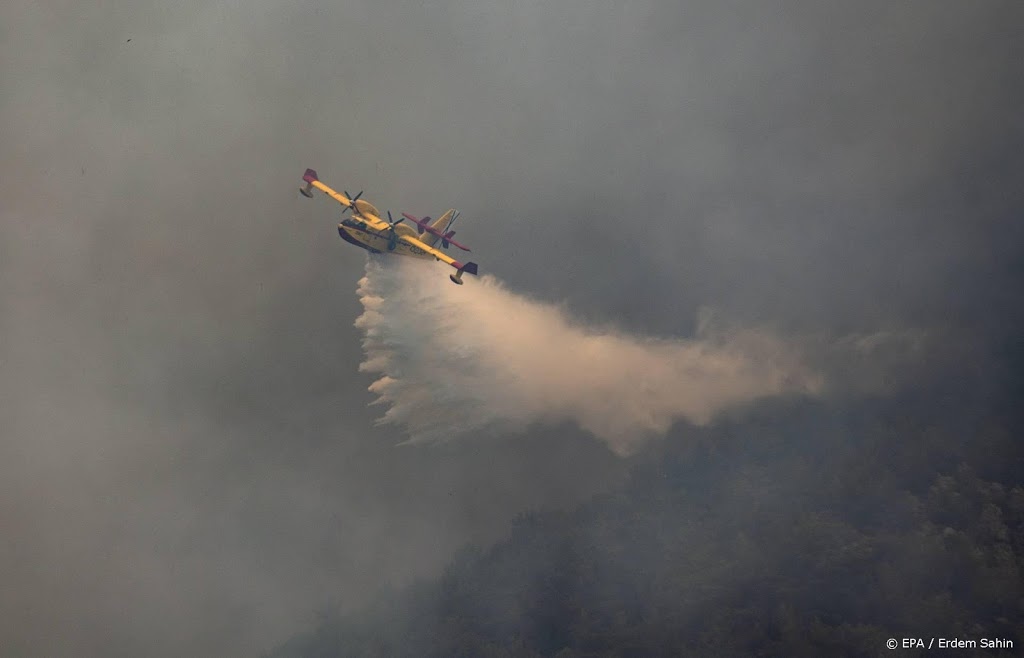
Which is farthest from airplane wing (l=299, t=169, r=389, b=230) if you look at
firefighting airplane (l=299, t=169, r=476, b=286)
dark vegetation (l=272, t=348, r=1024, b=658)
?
dark vegetation (l=272, t=348, r=1024, b=658)

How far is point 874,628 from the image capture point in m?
71.5

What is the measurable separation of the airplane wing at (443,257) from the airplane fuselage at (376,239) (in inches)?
9.6

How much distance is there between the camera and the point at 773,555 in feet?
270

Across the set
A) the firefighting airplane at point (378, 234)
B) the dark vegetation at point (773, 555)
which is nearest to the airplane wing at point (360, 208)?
the firefighting airplane at point (378, 234)

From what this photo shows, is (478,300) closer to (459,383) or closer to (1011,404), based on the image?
(459,383)

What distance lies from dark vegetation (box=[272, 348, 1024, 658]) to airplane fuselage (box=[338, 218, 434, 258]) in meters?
38.4

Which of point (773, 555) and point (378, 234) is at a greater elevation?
point (378, 234)

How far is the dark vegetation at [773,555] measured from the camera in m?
74.4

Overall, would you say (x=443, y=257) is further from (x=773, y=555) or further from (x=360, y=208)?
(x=773, y=555)

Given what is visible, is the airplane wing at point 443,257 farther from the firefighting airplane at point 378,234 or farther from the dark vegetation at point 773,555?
the dark vegetation at point 773,555

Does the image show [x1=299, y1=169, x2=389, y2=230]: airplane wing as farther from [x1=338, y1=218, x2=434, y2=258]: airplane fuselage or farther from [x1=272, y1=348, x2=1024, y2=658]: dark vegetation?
[x1=272, y1=348, x2=1024, y2=658]: dark vegetation

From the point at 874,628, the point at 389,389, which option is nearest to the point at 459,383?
the point at 389,389

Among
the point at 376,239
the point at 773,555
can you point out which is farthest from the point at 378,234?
the point at 773,555

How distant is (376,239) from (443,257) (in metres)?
5.09
